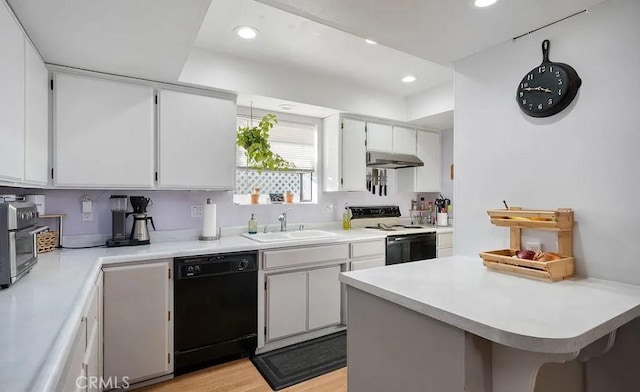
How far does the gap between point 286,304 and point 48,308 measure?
1781mm

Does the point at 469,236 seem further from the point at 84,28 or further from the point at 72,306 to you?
the point at 84,28

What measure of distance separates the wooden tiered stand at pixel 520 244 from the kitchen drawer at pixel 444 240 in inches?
83.5

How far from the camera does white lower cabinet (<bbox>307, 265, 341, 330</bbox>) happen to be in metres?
2.86

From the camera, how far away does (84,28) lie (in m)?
1.71

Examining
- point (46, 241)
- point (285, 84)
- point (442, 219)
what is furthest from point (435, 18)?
point (442, 219)

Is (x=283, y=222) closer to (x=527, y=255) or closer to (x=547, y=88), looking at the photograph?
(x=527, y=255)

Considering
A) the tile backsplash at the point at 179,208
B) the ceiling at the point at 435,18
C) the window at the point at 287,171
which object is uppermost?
the ceiling at the point at 435,18

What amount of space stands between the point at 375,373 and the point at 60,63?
265 centimetres

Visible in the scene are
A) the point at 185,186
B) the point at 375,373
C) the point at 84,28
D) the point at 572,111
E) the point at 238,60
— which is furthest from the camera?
the point at 238,60

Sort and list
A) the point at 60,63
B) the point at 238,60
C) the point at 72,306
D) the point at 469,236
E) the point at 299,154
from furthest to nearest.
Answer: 1. the point at 299,154
2. the point at 238,60
3. the point at 60,63
4. the point at 469,236
5. the point at 72,306

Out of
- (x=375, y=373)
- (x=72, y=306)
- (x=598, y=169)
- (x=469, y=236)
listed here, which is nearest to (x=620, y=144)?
(x=598, y=169)

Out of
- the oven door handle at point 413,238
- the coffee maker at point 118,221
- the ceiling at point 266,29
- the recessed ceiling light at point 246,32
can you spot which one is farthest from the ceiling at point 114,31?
the oven door handle at point 413,238

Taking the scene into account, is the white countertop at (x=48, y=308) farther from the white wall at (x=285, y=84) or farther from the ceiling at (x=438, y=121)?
the ceiling at (x=438, y=121)

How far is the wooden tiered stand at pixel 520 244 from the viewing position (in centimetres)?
139
